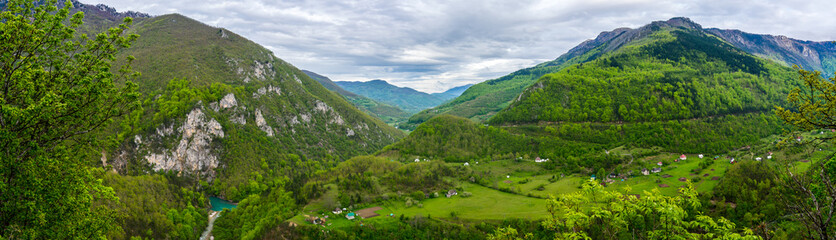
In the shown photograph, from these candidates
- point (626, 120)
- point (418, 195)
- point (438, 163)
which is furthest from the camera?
point (626, 120)

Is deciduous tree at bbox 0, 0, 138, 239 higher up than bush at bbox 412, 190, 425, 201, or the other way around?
deciduous tree at bbox 0, 0, 138, 239

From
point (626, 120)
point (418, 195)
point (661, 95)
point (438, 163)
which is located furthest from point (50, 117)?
point (661, 95)

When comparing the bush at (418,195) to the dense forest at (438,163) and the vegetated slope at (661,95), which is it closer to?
the dense forest at (438,163)

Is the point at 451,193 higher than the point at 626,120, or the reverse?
the point at 626,120

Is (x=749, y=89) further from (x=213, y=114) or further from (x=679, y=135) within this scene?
(x=213, y=114)

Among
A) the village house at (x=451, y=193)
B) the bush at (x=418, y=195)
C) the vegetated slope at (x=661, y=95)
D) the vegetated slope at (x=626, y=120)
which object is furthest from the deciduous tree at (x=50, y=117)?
the vegetated slope at (x=661, y=95)

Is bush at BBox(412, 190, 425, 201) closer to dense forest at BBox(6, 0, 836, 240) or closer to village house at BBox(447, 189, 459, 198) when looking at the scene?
dense forest at BBox(6, 0, 836, 240)

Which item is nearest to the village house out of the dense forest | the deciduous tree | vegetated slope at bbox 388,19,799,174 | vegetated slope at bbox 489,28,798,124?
the dense forest

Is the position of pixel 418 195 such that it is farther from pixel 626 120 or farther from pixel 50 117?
pixel 626 120

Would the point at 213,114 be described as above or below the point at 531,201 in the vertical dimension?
above

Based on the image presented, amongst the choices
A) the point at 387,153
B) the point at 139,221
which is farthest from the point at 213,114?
the point at 387,153

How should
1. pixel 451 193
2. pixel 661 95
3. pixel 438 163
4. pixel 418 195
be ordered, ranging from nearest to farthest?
pixel 418 195 → pixel 451 193 → pixel 438 163 → pixel 661 95
